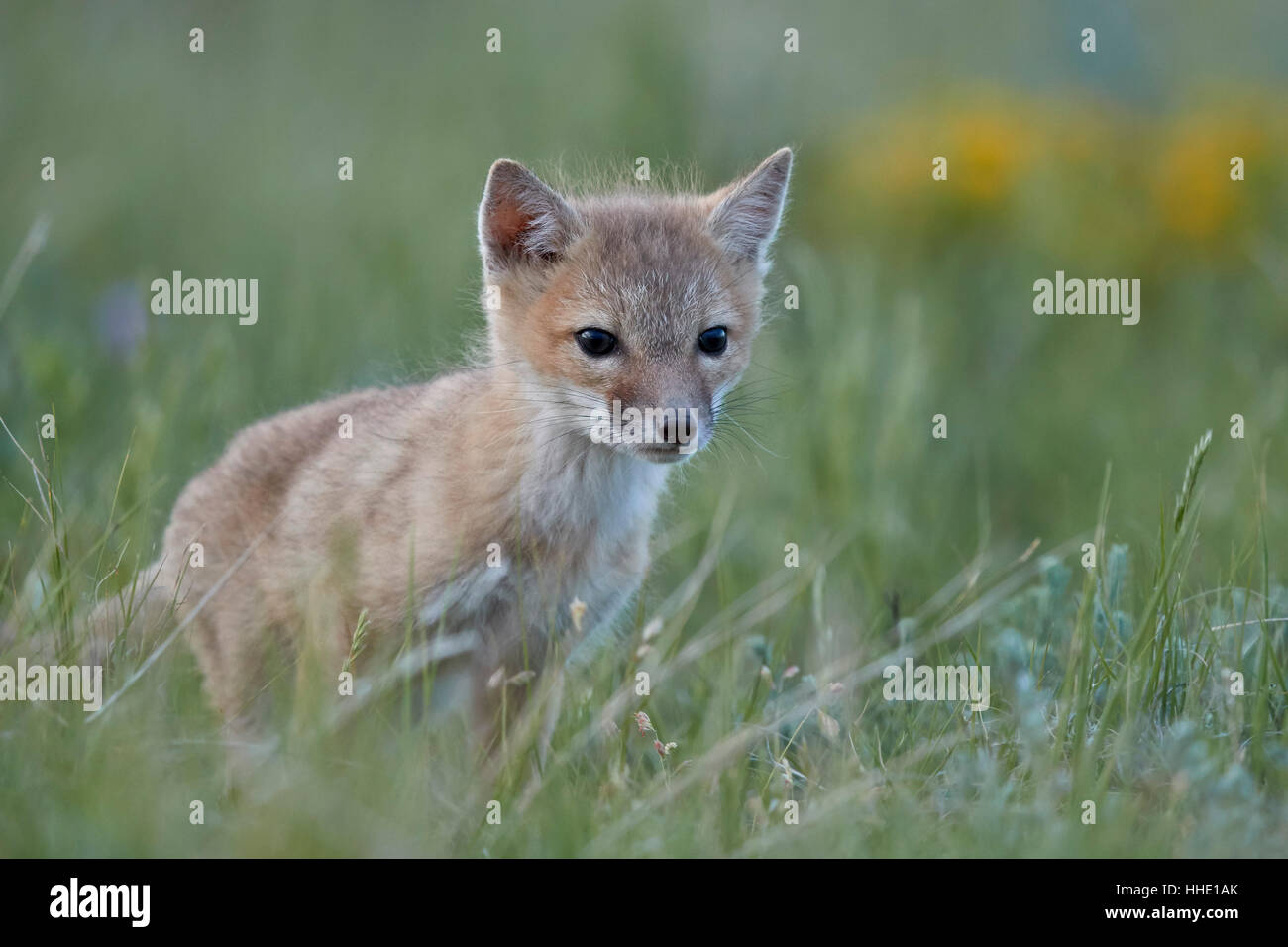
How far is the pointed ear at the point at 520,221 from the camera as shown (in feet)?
17.5

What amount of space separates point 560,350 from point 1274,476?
14.1 feet

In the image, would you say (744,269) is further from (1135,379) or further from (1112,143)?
(1112,143)

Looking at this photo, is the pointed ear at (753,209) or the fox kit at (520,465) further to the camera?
the pointed ear at (753,209)

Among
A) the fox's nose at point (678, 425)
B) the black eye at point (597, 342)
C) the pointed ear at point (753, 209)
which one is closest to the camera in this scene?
the fox's nose at point (678, 425)

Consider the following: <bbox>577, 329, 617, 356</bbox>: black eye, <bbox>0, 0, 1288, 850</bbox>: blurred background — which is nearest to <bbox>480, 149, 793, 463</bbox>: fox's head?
<bbox>577, 329, 617, 356</bbox>: black eye

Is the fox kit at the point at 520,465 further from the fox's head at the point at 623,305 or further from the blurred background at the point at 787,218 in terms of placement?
the blurred background at the point at 787,218

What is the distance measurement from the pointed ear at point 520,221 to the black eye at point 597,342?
0.46 m

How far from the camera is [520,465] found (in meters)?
5.29

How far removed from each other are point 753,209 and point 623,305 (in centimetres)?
93

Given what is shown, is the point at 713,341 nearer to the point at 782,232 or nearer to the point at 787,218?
the point at 782,232

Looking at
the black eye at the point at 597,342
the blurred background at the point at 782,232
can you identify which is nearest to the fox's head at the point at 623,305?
the black eye at the point at 597,342
